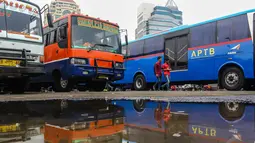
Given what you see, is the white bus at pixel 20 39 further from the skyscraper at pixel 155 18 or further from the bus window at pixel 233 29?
the skyscraper at pixel 155 18

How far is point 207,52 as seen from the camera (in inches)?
390

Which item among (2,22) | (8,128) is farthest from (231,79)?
(8,128)

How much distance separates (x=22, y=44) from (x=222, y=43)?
723 centimetres

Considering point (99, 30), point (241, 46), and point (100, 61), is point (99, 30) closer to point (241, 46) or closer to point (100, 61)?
point (100, 61)

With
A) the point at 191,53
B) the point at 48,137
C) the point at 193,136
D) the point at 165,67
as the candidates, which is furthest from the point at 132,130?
the point at 191,53

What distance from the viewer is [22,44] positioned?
23.3ft

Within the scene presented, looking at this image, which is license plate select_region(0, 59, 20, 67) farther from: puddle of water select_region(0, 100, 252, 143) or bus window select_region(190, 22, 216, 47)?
bus window select_region(190, 22, 216, 47)

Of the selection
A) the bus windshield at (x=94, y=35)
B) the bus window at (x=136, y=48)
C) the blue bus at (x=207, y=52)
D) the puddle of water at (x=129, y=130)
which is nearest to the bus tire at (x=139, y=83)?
the blue bus at (x=207, y=52)

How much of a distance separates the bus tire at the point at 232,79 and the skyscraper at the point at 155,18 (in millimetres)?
69927

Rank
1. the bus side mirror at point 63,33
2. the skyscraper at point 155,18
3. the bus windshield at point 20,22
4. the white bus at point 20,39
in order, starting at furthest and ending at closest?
the skyscraper at point 155,18, the bus side mirror at point 63,33, the bus windshield at point 20,22, the white bus at point 20,39

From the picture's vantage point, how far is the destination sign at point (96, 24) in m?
8.70

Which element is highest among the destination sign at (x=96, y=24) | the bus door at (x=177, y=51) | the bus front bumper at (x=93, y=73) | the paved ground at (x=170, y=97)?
the destination sign at (x=96, y=24)

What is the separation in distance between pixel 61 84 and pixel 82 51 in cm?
173

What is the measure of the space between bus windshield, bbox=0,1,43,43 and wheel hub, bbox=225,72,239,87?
6.87 metres
